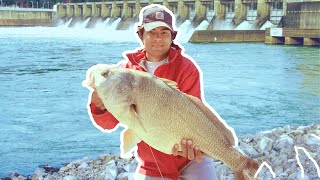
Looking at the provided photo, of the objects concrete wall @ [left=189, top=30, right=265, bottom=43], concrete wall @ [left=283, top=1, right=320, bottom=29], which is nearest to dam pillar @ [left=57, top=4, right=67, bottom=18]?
concrete wall @ [left=189, top=30, right=265, bottom=43]

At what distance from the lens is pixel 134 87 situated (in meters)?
0.79

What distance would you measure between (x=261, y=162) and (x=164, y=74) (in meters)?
1.32

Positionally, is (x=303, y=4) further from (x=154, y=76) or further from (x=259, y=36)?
(x=154, y=76)

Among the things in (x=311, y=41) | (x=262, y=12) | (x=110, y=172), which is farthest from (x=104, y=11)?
(x=262, y=12)

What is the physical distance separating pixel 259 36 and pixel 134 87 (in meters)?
7.13

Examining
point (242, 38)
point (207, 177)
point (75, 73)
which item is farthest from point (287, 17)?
point (207, 177)

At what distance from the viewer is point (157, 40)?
0.88 meters

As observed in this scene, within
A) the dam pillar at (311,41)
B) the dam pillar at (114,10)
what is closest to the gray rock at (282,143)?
the dam pillar at (114,10)

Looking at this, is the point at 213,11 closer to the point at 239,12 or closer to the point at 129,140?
the point at 239,12

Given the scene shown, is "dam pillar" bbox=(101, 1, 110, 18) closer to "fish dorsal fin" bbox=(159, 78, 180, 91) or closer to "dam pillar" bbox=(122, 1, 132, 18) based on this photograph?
"dam pillar" bbox=(122, 1, 132, 18)

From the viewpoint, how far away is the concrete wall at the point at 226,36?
651cm

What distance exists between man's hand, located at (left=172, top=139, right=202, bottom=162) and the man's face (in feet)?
0.50

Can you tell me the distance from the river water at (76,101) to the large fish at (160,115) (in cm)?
119

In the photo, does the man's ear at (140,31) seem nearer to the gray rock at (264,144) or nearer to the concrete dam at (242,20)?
the gray rock at (264,144)
